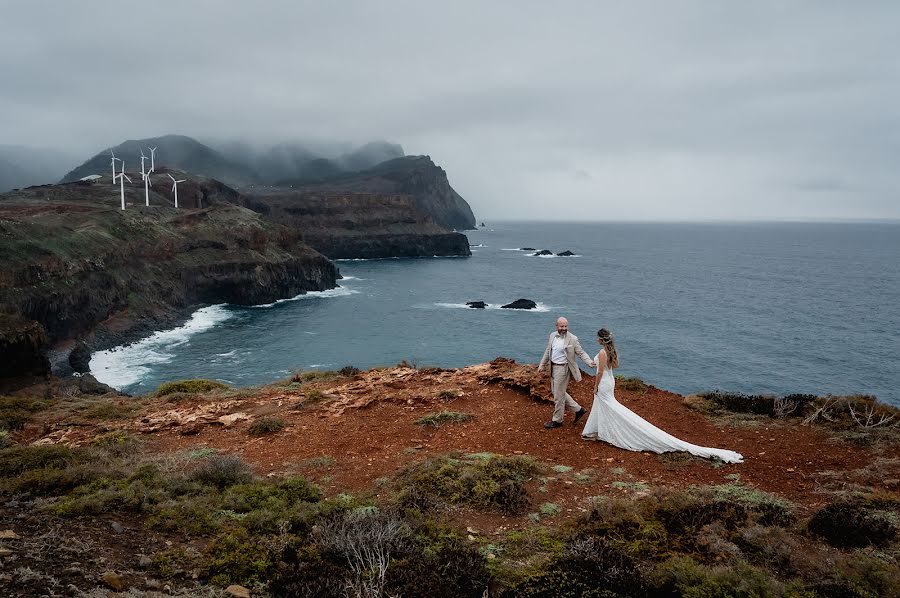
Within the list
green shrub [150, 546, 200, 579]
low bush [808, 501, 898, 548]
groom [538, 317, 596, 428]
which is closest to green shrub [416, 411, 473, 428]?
groom [538, 317, 596, 428]

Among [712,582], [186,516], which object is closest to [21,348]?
[186,516]

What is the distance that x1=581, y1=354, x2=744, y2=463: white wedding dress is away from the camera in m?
10.2

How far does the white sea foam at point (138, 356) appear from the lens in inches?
1695

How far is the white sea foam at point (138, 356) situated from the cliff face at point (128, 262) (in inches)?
81.1

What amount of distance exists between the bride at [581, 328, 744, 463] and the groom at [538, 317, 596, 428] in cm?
77

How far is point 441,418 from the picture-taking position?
502 inches

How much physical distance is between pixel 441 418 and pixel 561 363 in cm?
320

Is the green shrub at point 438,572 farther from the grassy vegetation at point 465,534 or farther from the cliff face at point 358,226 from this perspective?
the cliff face at point 358,226

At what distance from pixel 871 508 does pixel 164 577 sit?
9.22m

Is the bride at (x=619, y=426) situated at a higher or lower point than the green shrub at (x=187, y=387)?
higher

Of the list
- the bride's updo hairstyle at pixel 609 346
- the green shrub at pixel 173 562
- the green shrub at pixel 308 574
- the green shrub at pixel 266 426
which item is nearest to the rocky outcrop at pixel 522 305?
the green shrub at pixel 266 426

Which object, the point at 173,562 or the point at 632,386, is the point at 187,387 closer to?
the point at 173,562

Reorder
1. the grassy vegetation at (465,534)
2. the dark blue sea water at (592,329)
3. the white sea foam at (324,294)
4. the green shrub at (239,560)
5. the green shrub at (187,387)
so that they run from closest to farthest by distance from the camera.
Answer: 1. the grassy vegetation at (465,534)
2. the green shrub at (239,560)
3. the green shrub at (187,387)
4. the dark blue sea water at (592,329)
5. the white sea foam at (324,294)

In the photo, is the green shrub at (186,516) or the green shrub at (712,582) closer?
the green shrub at (712,582)
